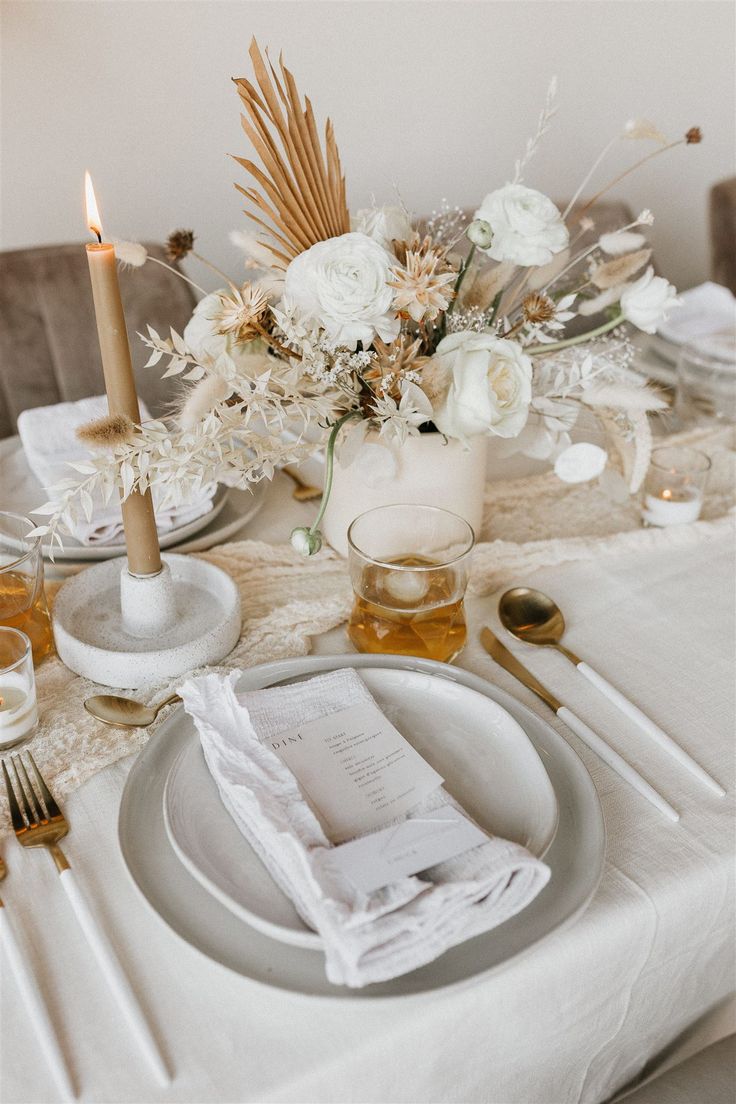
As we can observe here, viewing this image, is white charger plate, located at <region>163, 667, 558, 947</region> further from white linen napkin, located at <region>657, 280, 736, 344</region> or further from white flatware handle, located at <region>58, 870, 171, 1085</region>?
white linen napkin, located at <region>657, 280, 736, 344</region>

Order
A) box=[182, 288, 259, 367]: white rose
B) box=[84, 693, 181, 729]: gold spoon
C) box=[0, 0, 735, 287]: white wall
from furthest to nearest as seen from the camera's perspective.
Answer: box=[0, 0, 735, 287]: white wall
box=[182, 288, 259, 367]: white rose
box=[84, 693, 181, 729]: gold spoon

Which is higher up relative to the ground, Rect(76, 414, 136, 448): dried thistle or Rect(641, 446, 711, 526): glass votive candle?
Rect(76, 414, 136, 448): dried thistle

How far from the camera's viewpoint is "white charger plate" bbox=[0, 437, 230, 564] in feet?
3.08

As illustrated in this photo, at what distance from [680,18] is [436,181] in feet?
2.36

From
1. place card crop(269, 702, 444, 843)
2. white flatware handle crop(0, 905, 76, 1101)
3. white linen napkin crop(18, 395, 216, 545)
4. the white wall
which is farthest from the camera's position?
the white wall

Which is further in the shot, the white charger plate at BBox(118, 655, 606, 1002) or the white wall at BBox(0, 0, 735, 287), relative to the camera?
the white wall at BBox(0, 0, 735, 287)

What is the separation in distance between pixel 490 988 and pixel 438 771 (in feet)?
0.55

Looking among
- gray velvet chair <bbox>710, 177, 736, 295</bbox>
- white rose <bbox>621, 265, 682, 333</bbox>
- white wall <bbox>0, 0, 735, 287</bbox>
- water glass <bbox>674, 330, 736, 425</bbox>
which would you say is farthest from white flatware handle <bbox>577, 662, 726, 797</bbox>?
gray velvet chair <bbox>710, 177, 736, 295</bbox>

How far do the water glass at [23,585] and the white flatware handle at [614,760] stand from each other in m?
0.46

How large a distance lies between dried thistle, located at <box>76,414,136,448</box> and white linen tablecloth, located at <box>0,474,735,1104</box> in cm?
25

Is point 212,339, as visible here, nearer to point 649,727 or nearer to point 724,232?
point 649,727

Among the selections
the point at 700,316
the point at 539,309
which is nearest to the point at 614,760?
the point at 539,309

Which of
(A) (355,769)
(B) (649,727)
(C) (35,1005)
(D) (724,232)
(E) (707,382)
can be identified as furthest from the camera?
(D) (724,232)

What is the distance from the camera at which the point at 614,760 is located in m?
0.72
